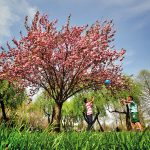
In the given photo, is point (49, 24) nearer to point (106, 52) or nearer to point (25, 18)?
point (25, 18)

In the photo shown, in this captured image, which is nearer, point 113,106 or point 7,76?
point 7,76

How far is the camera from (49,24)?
22.0 m

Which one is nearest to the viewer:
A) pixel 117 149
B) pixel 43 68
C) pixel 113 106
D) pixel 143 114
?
pixel 117 149

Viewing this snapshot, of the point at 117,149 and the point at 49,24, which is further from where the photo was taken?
the point at 49,24

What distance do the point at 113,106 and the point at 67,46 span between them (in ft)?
104

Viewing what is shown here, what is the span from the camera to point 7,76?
68.7 feet

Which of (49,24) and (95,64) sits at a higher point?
(49,24)

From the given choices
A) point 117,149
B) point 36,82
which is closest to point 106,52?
point 36,82

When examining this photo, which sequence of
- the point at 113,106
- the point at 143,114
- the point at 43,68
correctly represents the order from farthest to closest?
the point at 143,114 → the point at 113,106 → the point at 43,68

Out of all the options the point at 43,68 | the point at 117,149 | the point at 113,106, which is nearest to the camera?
the point at 117,149

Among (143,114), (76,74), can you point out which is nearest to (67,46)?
(76,74)

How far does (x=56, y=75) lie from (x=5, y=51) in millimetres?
4534

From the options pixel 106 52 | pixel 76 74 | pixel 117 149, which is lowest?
pixel 117 149

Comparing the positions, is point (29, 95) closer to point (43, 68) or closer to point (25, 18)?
point (43, 68)
